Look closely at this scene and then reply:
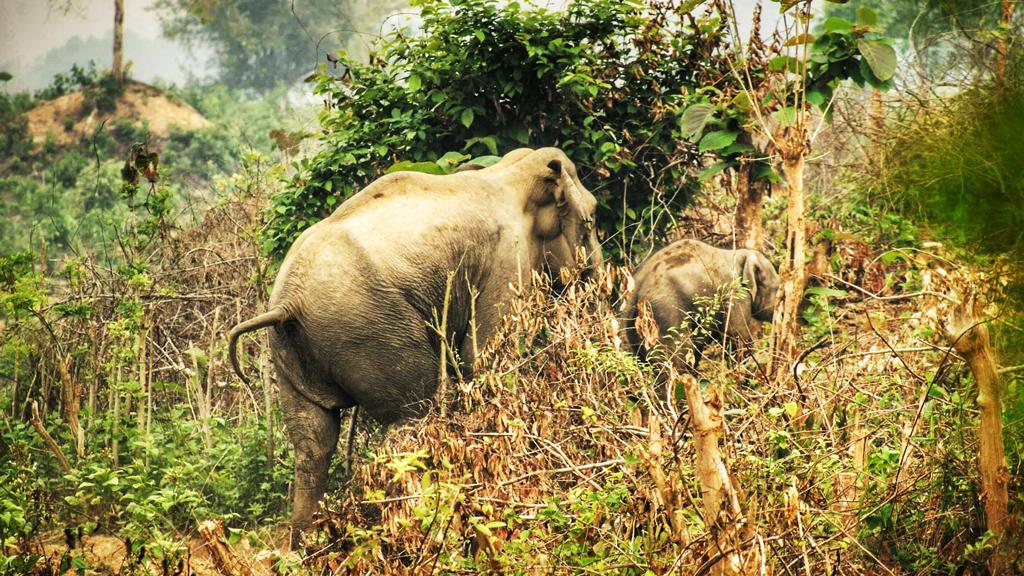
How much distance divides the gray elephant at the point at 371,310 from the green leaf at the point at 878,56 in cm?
265

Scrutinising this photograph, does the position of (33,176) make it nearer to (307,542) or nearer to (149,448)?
(149,448)

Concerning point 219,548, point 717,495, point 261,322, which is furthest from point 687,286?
point 219,548

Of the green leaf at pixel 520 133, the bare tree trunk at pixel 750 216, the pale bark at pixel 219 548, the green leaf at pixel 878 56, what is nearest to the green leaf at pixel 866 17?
the green leaf at pixel 878 56

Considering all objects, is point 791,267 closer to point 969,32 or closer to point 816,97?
point 969,32

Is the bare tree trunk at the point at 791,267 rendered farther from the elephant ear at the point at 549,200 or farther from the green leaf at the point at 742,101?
the elephant ear at the point at 549,200

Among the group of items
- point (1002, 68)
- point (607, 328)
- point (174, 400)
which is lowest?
point (174, 400)

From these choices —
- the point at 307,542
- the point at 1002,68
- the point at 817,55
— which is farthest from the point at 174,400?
the point at 1002,68

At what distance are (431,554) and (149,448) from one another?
10.7 feet

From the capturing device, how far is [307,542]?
464 centimetres

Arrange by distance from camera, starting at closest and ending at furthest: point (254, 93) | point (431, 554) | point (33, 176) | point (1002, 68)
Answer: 1. point (431, 554)
2. point (1002, 68)
3. point (33, 176)
4. point (254, 93)

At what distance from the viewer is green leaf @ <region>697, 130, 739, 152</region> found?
23.3 feet

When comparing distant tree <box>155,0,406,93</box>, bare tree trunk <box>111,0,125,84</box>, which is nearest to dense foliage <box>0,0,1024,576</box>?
bare tree trunk <box>111,0,125,84</box>

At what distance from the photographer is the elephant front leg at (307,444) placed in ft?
20.0

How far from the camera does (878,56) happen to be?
6762 mm
